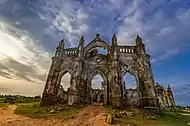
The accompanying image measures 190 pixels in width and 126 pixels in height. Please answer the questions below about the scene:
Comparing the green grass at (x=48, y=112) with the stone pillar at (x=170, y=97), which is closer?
the green grass at (x=48, y=112)

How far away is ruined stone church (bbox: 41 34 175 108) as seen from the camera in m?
24.2

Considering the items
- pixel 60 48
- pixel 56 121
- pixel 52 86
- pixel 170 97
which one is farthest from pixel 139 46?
pixel 170 97

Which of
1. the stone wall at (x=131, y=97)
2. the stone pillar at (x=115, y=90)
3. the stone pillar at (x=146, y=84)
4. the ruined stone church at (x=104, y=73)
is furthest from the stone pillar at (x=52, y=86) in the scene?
the stone pillar at (x=146, y=84)

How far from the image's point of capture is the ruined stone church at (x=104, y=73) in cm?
2416

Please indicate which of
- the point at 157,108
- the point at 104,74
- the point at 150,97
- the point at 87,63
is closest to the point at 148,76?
the point at 150,97

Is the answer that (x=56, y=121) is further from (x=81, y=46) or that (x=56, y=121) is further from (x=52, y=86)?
(x=81, y=46)

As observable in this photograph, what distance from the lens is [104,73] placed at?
A: 27719mm

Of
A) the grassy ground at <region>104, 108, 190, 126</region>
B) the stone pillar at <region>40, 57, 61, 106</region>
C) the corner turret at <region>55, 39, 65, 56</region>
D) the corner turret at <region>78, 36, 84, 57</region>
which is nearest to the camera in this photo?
the grassy ground at <region>104, 108, 190, 126</region>

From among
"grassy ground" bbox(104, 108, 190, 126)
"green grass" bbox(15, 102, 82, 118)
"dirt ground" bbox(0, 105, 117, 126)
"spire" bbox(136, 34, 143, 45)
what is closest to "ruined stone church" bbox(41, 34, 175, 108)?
"spire" bbox(136, 34, 143, 45)

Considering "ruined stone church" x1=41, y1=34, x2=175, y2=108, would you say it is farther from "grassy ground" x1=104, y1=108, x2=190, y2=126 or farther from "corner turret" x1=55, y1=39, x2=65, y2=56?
"grassy ground" x1=104, y1=108, x2=190, y2=126

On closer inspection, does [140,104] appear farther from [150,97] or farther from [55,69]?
[55,69]

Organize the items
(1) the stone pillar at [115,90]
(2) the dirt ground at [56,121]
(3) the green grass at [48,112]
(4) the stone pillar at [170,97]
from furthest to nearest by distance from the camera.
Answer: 1. (4) the stone pillar at [170,97]
2. (1) the stone pillar at [115,90]
3. (3) the green grass at [48,112]
4. (2) the dirt ground at [56,121]

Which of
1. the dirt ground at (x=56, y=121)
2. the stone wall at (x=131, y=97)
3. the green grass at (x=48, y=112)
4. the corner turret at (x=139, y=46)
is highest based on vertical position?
the corner turret at (x=139, y=46)

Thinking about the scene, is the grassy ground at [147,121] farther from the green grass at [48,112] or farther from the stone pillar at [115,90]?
the green grass at [48,112]
